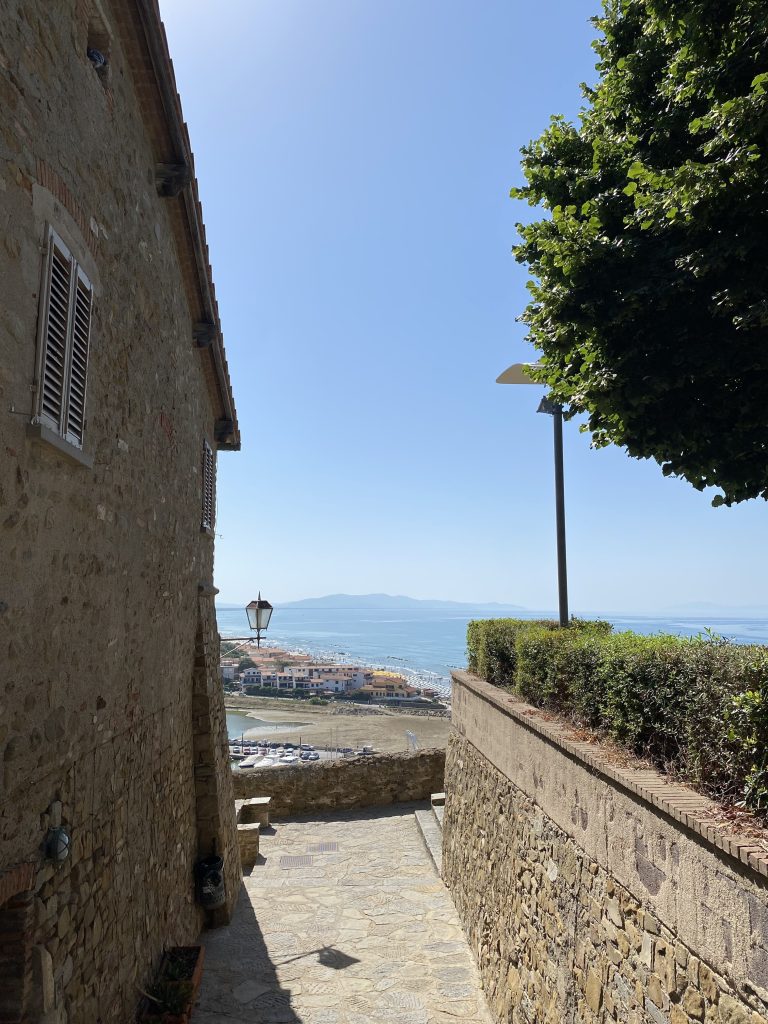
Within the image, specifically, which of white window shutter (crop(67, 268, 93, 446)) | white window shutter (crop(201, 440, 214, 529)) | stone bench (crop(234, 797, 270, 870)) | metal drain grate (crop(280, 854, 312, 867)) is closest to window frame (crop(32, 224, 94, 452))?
white window shutter (crop(67, 268, 93, 446))

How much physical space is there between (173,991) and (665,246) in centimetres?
814

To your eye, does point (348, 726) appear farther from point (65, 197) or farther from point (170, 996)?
point (65, 197)

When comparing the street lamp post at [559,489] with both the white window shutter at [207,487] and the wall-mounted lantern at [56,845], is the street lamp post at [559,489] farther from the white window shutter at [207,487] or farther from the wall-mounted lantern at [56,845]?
the wall-mounted lantern at [56,845]

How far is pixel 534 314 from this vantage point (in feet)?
24.1

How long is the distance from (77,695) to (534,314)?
5.82 m

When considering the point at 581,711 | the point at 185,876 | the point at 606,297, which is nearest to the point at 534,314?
the point at 606,297

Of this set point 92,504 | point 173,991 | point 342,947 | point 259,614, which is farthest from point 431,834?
point 92,504

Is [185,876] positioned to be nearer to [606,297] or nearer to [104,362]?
[104,362]

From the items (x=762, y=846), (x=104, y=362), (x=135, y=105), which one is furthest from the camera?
(x=135, y=105)

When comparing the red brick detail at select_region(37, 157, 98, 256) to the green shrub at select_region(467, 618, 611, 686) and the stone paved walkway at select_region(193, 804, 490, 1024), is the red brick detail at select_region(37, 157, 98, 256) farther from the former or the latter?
the stone paved walkway at select_region(193, 804, 490, 1024)

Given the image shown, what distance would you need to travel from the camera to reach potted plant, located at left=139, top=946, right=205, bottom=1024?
19.0 ft

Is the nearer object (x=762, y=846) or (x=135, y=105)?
(x=762, y=846)

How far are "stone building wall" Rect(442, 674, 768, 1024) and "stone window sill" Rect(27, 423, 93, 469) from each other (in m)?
4.14

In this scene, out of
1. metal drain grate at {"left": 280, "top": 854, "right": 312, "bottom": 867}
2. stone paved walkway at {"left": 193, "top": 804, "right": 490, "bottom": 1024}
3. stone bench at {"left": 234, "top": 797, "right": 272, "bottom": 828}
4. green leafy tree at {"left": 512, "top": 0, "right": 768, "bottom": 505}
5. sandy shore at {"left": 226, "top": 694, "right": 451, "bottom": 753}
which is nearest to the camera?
green leafy tree at {"left": 512, "top": 0, "right": 768, "bottom": 505}
